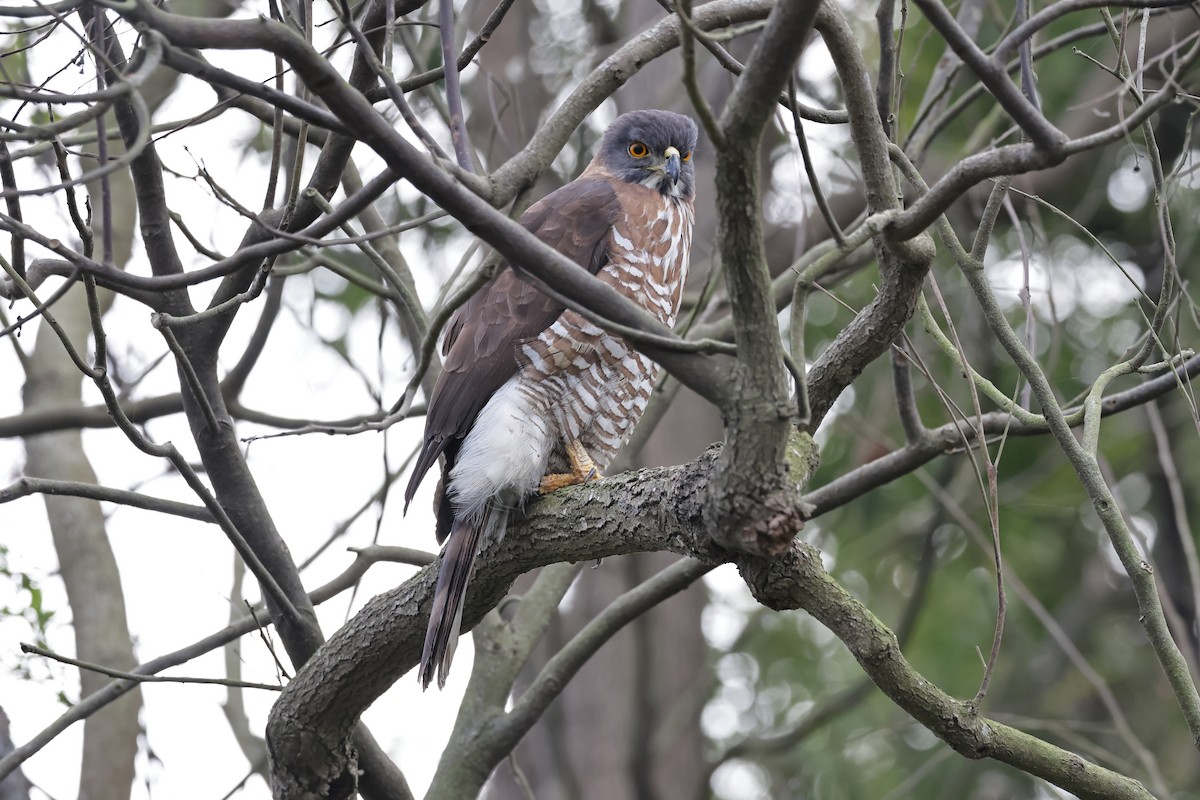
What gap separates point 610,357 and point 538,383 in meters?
0.24

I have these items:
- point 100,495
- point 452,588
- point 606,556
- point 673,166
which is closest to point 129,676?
point 100,495

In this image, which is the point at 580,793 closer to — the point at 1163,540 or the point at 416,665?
the point at 1163,540

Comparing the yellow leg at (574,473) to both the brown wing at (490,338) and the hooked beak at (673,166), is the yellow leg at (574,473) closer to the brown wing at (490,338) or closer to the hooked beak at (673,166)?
the brown wing at (490,338)

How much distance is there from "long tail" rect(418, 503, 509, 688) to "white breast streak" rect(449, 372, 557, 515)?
0.17 ft

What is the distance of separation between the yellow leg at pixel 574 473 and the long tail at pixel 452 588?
0.19m

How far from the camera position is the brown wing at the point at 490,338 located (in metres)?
3.63

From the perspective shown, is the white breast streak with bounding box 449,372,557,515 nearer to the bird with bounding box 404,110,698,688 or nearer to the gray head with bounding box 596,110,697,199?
the bird with bounding box 404,110,698,688

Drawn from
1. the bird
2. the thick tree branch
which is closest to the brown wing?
the bird

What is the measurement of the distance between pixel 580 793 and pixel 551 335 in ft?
15.1

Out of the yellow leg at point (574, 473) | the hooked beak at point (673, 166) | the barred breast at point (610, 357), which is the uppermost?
the hooked beak at point (673, 166)

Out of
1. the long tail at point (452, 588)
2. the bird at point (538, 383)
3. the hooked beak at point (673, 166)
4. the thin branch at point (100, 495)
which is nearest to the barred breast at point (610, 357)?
the bird at point (538, 383)

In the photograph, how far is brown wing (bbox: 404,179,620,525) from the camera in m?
3.63

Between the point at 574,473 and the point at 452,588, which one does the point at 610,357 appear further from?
the point at 452,588

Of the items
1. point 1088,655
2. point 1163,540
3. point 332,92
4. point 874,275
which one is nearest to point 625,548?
point 332,92
